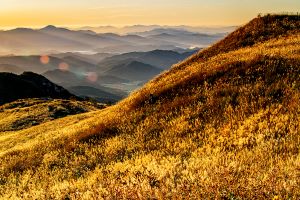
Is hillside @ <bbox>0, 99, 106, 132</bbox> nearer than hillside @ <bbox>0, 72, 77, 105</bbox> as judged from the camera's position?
Yes

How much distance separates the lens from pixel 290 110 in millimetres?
13383

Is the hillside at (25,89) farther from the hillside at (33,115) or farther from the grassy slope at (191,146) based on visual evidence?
the grassy slope at (191,146)

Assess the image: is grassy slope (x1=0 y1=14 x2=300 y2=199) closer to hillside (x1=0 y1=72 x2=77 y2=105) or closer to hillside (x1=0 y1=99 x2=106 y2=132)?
hillside (x1=0 y1=99 x2=106 y2=132)

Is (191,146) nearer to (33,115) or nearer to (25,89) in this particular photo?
(33,115)

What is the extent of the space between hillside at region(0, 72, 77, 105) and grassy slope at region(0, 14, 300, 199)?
13787 cm

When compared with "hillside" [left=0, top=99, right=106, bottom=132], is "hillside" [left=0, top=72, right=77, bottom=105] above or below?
below

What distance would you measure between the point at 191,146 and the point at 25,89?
16376 centimetres

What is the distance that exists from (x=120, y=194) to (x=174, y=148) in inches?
219

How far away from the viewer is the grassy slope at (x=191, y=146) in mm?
8003

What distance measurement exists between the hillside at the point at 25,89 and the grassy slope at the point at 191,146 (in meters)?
138

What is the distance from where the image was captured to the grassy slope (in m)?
8.00

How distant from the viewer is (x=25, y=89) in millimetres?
167375

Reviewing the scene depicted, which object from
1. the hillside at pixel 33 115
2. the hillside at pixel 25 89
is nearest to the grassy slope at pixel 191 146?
the hillside at pixel 33 115

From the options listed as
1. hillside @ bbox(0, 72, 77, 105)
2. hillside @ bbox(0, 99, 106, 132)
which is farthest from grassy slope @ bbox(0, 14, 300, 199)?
hillside @ bbox(0, 72, 77, 105)
